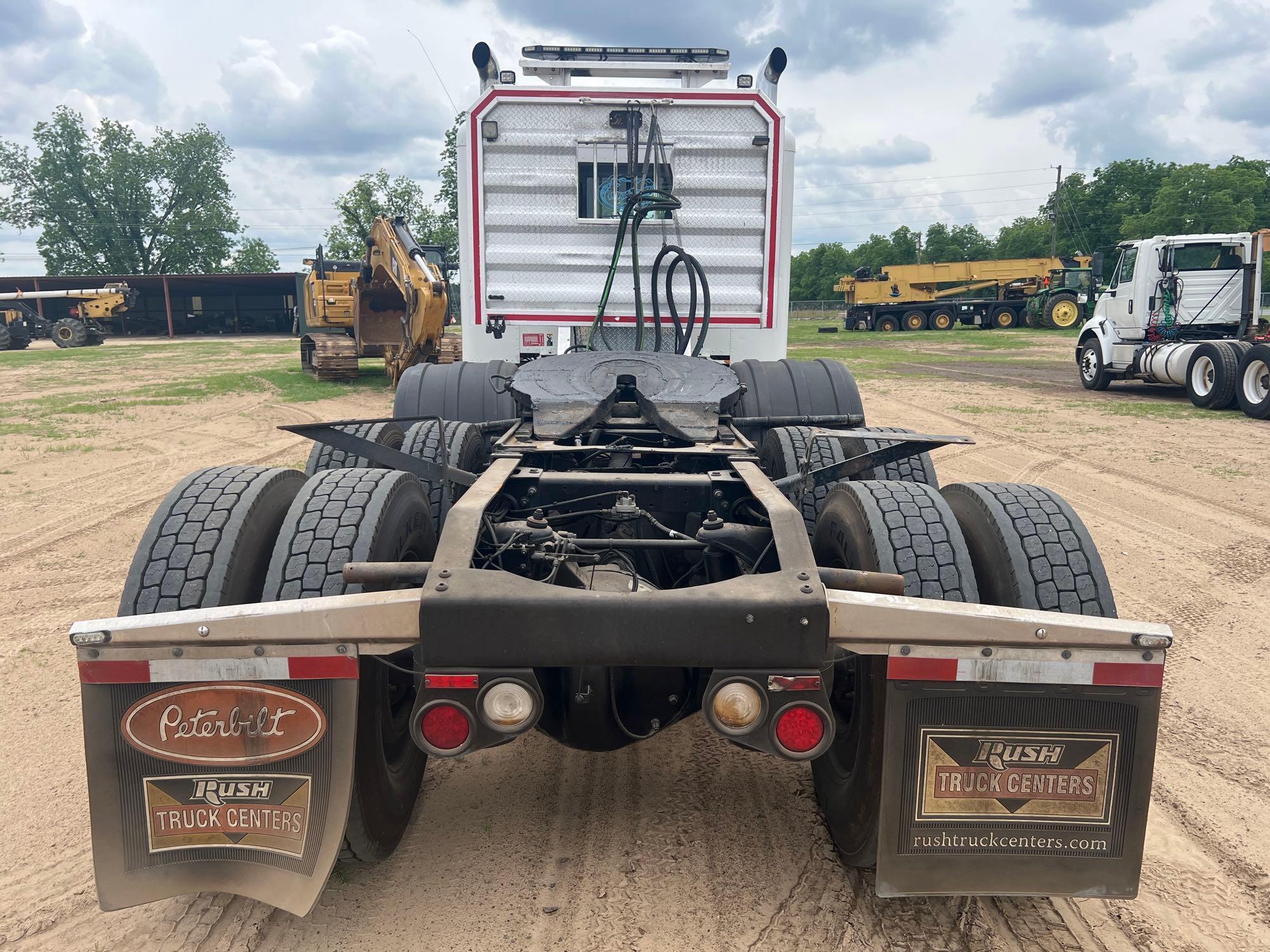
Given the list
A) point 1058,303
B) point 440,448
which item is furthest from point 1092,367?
point 1058,303

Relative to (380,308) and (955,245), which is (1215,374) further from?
(955,245)

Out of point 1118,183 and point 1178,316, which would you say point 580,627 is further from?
point 1118,183

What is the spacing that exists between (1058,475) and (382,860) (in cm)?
763

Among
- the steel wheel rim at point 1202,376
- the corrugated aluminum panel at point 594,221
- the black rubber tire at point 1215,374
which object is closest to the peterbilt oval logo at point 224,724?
the corrugated aluminum panel at point 594,221

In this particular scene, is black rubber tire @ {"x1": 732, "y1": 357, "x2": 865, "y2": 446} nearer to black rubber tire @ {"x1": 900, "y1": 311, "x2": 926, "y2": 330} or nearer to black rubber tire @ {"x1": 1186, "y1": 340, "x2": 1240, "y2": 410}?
black rubber tire @ {"x1": 1186, "y1": 340, "x2": 1240, "y2": 410}

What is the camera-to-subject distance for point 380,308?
1809cm

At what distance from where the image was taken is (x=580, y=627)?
2037mm

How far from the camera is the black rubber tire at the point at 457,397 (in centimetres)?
579

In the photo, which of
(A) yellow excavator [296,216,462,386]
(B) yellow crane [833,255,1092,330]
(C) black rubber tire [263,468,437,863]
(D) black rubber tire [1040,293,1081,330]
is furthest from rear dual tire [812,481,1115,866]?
(B) yellow crane [833,255,1092,330]

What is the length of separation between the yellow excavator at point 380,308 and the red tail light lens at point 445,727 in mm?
13017

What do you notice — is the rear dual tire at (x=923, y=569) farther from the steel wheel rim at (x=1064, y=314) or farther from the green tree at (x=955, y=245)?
the green tree at (x=955, y=245)

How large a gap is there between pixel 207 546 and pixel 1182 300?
16.1m

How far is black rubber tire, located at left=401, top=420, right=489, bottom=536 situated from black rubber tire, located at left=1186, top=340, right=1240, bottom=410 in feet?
40.5

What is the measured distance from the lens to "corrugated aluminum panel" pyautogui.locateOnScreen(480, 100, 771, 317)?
19.8 feet
